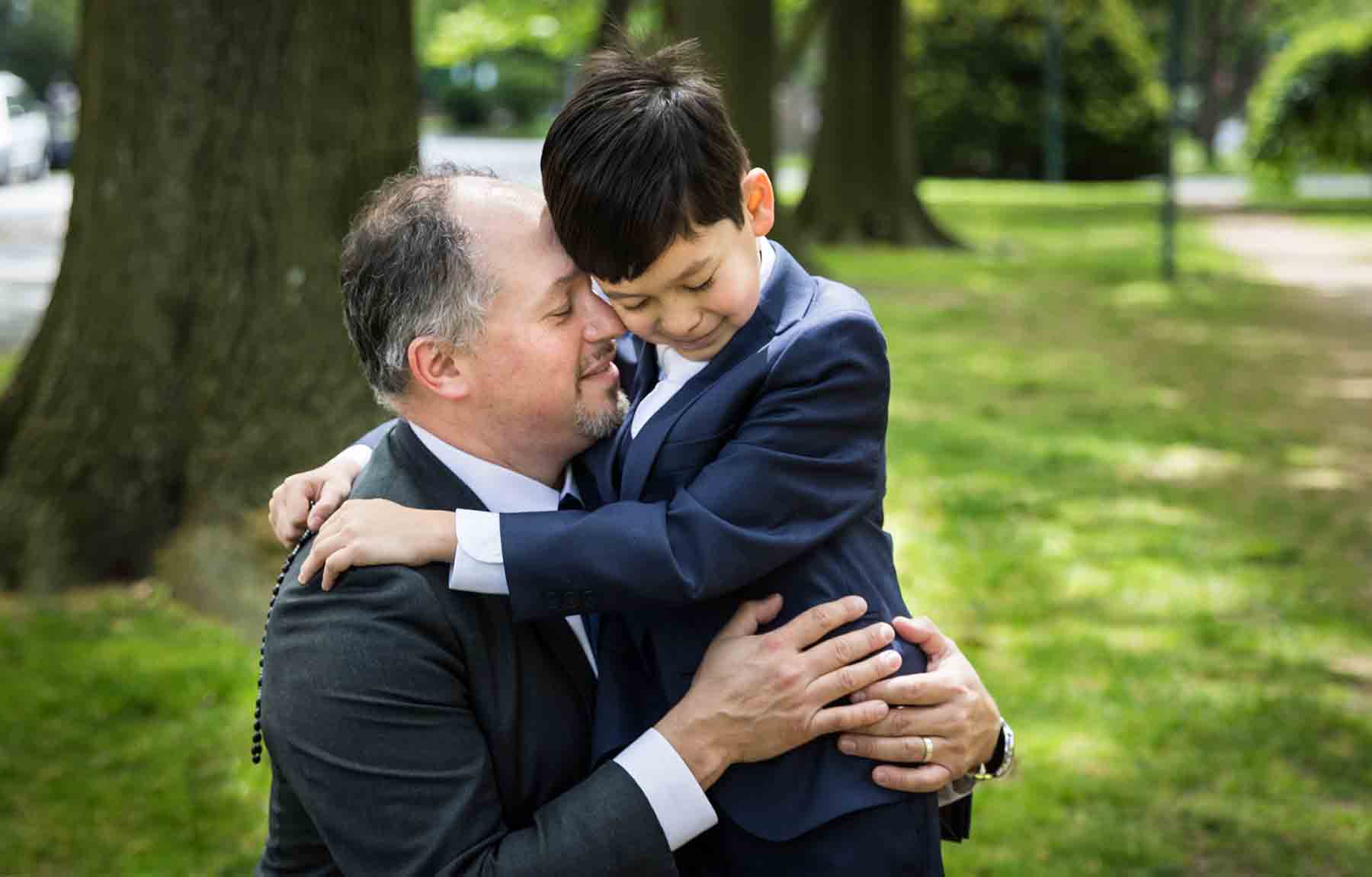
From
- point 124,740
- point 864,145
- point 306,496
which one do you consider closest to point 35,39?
point 864,145

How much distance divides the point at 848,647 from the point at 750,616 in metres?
0.15

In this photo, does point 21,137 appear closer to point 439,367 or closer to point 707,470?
point 439,367

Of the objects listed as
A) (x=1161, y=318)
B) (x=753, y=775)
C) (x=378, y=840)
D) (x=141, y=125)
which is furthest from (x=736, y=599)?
(x=1161, y=318)

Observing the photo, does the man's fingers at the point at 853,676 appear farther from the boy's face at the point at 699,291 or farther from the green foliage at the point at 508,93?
the green foliage at the point at 508,93

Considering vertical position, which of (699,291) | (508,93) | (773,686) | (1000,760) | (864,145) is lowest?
(1000,760)

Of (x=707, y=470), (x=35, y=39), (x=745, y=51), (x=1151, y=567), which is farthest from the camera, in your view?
(x=35, y=39)

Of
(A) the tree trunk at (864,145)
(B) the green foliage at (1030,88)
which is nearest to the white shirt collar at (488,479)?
(A) the tree trunk at (864,145)

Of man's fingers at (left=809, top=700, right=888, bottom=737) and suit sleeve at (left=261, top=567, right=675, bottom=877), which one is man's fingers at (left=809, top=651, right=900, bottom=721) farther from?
suit sleeve at (left=261, top=567, right=675, bottom=877)

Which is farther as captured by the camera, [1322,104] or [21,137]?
[21,137]

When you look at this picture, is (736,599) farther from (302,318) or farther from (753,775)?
(302,318)

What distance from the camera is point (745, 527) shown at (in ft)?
7.41

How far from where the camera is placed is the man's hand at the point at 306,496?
98.7 inches

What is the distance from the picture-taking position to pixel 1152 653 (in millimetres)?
5824

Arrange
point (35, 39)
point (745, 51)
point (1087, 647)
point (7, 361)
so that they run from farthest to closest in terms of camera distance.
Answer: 1. point (35, 39)
2. point (745, 51)
3. point (7, 361)
4. point (1087, 647)
